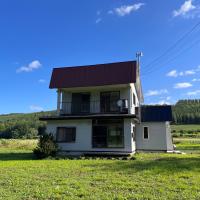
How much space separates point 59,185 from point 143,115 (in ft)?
56.1

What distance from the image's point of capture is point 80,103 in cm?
2380

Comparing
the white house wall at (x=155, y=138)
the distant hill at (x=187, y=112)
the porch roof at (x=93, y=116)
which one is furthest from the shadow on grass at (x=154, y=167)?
the distant hill at (x=187, y=112)

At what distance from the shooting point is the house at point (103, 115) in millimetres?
20625

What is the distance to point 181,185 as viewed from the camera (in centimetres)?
875

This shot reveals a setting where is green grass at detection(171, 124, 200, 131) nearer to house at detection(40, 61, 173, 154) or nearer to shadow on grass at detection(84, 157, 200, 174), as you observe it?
house at detection(40, 61, 173, 154)

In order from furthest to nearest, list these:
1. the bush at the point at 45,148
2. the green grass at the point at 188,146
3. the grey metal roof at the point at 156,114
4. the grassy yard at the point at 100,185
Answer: the green grass at the point at 188,146 → the grey metal roof at the point at 156,114 → the bush at the point at 45,148 → the grassy yard at the point at 100,185

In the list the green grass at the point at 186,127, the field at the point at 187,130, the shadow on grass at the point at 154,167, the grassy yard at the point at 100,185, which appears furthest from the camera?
the green grass at the point at 186,127

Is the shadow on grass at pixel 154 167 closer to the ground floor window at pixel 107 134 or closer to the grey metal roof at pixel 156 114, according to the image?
the ground floor window at pixel 107 134

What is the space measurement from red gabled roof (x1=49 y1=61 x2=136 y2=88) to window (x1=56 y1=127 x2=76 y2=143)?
12.8 feet

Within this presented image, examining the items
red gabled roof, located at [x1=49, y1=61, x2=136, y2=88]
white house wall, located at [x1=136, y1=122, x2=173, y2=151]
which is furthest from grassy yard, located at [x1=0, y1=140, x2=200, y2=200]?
white house wall, located at [x1=136, y1=122, x2=173, y2=151]

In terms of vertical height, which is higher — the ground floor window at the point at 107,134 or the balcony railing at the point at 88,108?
the balcony railing at the point at 88,108

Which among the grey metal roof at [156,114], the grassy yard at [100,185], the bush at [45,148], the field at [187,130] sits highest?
the field at [187,130]

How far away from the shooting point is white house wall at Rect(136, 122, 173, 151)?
24.0 m

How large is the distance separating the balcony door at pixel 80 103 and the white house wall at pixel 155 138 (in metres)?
5.67
